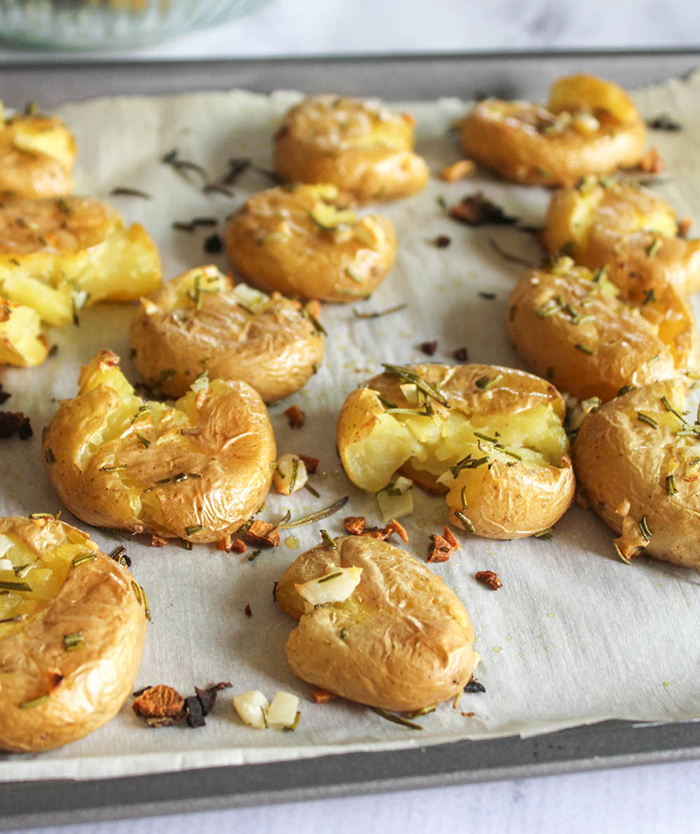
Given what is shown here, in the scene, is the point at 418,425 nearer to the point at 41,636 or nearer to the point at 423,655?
the point at 423,655

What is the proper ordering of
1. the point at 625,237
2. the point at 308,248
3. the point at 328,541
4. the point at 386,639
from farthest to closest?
the point at 625,237 < the point at 308,248 < the point at 328,541 < the point at 386,639

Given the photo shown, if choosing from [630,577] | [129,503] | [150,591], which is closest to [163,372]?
Result: [129,503]

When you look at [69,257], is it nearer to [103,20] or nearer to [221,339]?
[221,339]

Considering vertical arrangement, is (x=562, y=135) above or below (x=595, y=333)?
above

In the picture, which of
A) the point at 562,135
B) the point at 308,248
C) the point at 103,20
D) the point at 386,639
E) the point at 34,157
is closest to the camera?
the point at 386,639

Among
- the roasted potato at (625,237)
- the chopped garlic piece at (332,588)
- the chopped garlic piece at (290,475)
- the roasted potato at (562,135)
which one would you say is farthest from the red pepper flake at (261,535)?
the roasted potato at (562,135)

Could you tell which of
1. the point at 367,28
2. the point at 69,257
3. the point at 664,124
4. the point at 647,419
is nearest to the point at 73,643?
the point at 69,257
